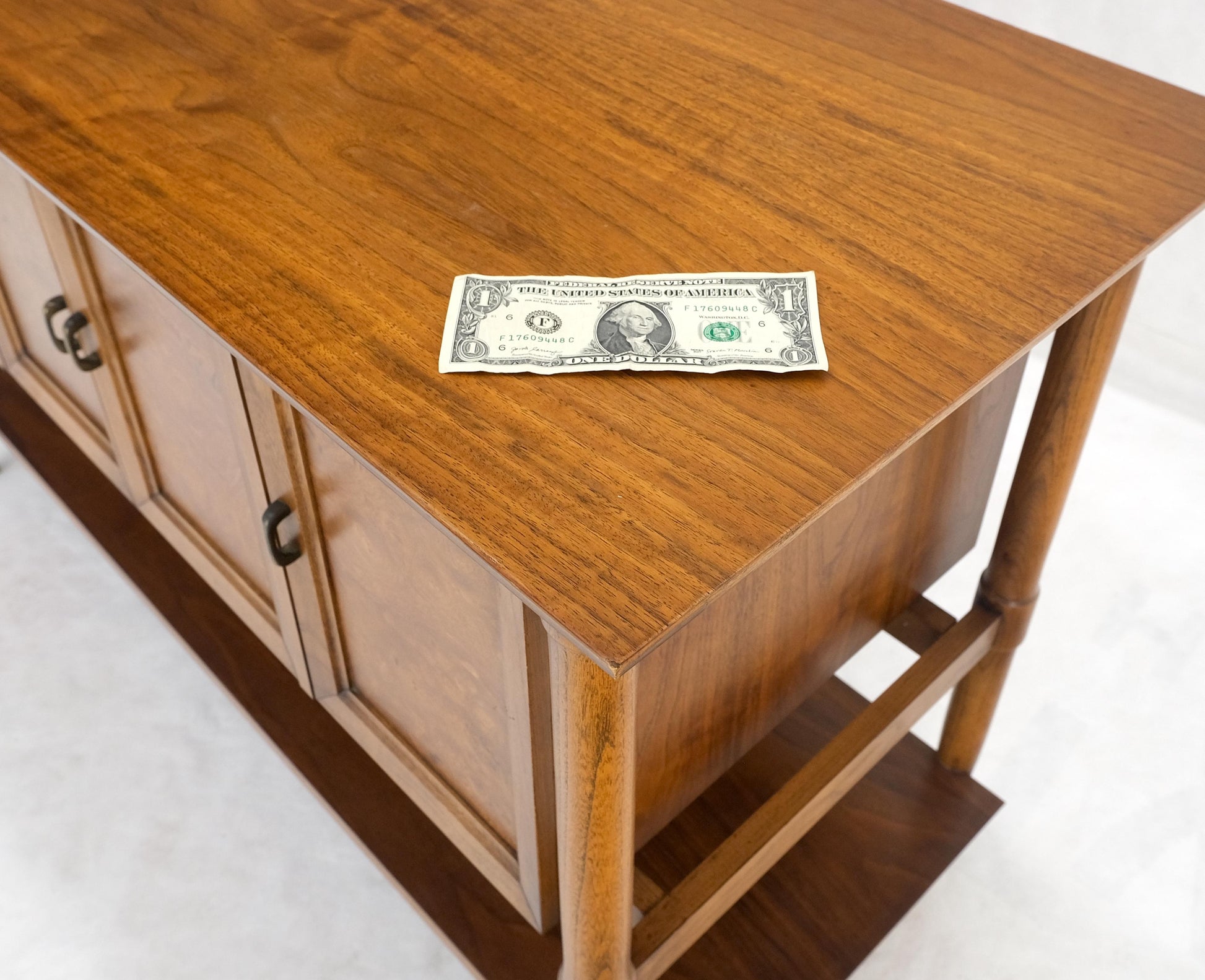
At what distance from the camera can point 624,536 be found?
0.85 metres

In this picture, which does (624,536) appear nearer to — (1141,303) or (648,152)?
(648,152)

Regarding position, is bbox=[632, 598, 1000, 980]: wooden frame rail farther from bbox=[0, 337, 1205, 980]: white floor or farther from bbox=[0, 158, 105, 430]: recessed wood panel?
bbox=[0, 158, 105, 430]: recessed wood panel

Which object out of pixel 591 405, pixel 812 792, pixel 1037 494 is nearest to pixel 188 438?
pixel 591 405

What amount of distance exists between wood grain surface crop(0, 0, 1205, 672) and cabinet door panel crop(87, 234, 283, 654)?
184 millimetres

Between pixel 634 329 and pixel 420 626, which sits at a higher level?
pixel 634 329

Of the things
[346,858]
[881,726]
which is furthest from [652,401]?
[346,858]

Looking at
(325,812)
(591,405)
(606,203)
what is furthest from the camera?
(325,812)

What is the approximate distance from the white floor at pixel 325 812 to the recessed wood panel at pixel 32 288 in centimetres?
49

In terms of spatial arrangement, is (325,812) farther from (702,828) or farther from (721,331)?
(721,331)

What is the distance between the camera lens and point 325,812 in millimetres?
1913

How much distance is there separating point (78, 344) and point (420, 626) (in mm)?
736

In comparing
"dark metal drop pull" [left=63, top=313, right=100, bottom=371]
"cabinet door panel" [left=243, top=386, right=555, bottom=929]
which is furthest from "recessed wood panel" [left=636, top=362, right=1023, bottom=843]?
"dark metal drop pull" [left=63, top=313, right=100, bottom=371]

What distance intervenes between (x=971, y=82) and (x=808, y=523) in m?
0.80

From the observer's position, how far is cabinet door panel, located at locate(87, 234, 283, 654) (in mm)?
1363
